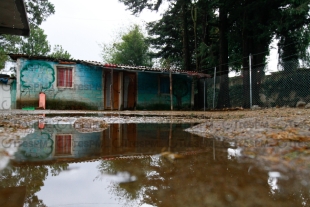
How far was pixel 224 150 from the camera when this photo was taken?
5.44 ft

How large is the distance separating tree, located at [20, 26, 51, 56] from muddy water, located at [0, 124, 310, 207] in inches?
1277

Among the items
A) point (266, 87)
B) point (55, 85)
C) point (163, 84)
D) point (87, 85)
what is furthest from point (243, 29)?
point (55, 85)

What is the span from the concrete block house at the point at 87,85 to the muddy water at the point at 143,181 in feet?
30.4

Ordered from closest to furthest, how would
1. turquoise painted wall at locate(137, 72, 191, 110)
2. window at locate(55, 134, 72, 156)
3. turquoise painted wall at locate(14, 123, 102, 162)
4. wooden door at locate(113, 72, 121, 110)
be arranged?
turquoise painted wall at locate(14, 123, 102, 162), window at locate(55, 134, 72, 156), wooden door at locate(113, 72, 121, 110), turquoise painted wall at locate(137, 72, 191, 110)

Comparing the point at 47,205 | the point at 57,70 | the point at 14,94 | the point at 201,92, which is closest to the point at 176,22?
the point at 201,92

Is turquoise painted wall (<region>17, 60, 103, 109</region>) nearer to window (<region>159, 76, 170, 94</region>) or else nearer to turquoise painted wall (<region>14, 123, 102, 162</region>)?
window (<region>159, 76, 170, 94</region>)

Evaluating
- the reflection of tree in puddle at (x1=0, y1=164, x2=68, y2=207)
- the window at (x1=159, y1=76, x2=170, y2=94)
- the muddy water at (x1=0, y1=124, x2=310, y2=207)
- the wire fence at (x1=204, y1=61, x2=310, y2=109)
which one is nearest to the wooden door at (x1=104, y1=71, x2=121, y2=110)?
Result: the window at (x1=159, y1=76, x2=170, y2=94)

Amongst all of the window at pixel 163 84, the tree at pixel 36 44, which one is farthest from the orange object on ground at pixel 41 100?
the tree at pixel 36 44

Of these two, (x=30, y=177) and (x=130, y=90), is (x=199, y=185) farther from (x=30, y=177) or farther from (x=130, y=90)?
(x=130, y=90)

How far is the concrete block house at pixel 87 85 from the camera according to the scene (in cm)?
998

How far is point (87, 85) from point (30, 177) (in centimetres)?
1046

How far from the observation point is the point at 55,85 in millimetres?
10406

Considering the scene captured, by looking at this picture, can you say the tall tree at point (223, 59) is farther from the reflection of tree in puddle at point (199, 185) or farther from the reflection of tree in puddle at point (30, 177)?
the reflection of tree in puddle at point (30, 177)

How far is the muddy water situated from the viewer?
0.81 meters
